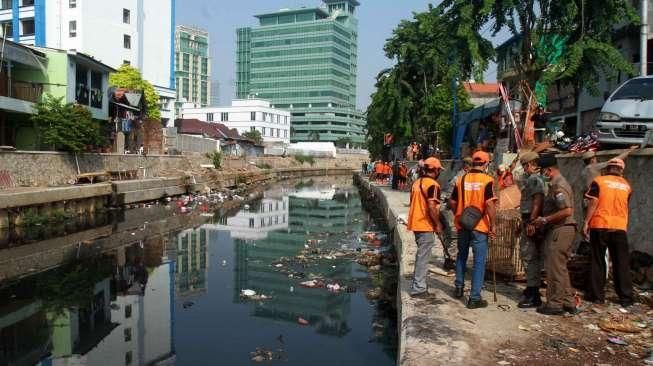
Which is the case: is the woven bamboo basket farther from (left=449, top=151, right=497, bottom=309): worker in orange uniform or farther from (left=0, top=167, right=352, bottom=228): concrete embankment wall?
(left=0, top=167, right=352, bottom=228): concrete embankment wall

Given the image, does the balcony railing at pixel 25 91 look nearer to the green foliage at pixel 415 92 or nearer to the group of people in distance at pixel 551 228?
the green foliage at pixel 415 92

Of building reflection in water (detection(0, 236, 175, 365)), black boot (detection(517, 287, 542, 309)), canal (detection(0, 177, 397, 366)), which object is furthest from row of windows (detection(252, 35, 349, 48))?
black boot (detection(517, 287, 542, 309))

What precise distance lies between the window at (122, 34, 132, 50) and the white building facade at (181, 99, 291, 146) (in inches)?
1779

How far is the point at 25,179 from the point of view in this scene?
18938 millimetres

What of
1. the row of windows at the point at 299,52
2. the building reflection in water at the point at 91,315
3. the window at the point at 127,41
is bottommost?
the building reflection in water at the point at 91,315

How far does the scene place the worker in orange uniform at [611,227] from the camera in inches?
225

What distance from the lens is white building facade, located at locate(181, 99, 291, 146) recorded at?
94.7m

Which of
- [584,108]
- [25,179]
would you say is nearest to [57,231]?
[25,179]

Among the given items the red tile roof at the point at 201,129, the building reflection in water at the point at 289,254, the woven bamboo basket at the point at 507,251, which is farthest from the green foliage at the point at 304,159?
the woven bamboo basket at the point at 507,251

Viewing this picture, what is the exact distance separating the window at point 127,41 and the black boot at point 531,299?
47.8 m

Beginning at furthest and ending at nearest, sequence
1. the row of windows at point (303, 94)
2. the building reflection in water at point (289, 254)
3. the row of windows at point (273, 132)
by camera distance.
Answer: the row of windows at point (303, 94) → the row of windows at point (273, 132) → the building reflection in water at point (289, 254)

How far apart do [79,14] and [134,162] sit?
21645mm

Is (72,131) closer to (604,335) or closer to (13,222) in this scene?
(13,222)

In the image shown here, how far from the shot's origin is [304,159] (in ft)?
256
